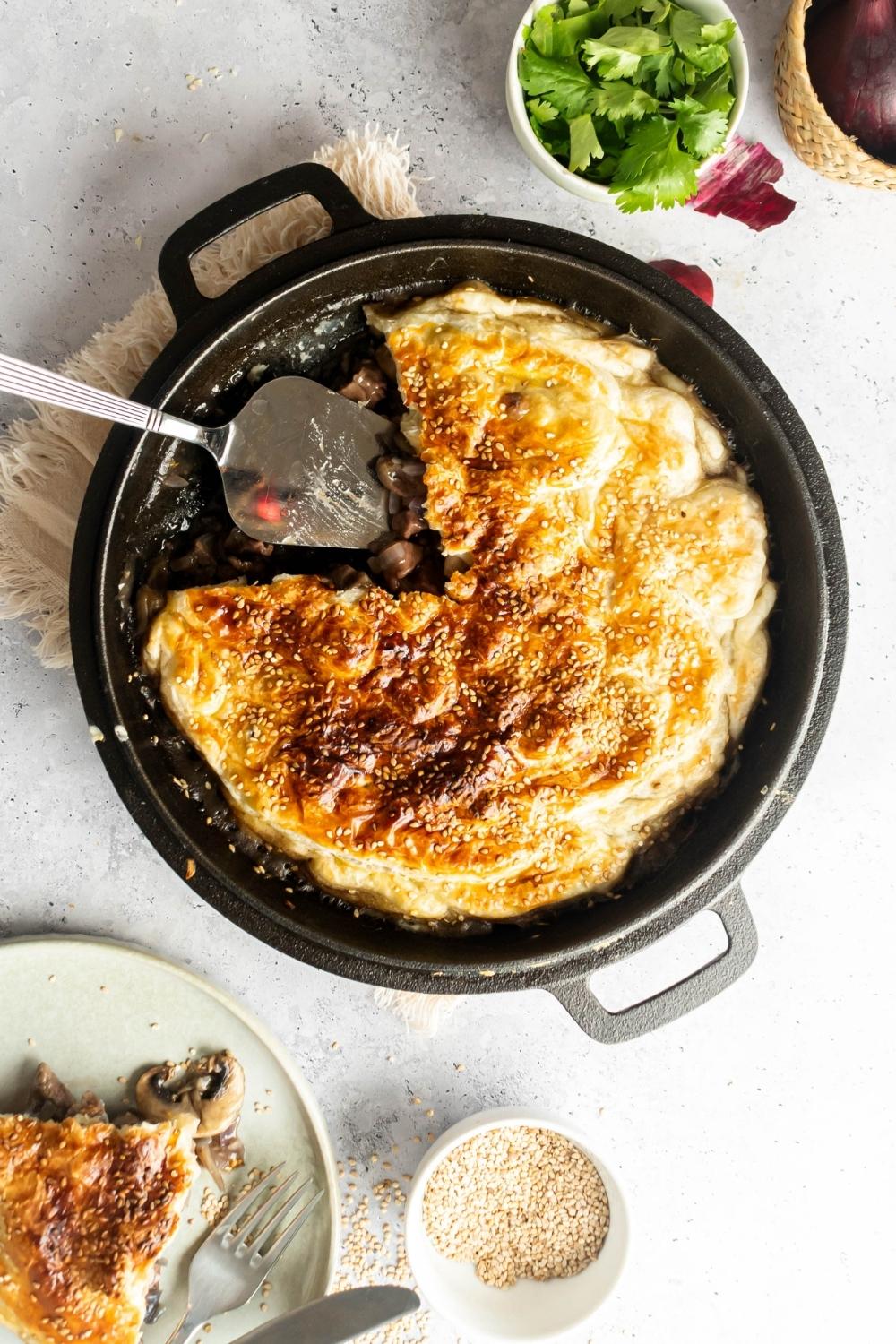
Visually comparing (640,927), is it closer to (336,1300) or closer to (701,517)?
(701,517)

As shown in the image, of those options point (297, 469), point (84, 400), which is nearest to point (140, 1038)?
point (297, 469)

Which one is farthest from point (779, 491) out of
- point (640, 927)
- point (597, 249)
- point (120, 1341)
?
point (120, 1341)

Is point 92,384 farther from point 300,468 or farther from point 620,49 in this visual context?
point 620,49

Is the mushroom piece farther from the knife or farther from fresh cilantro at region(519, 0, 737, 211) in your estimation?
fresh cilantro at region(519, 0, 737, 211)

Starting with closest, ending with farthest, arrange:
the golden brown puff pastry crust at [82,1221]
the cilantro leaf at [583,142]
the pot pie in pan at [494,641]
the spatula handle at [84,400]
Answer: the spatula handle at [84,400] → the pot pie in pan at [494,641] → the cilantro leaf at [583,142] → the golden brown puff pastry crust at [82,1221]

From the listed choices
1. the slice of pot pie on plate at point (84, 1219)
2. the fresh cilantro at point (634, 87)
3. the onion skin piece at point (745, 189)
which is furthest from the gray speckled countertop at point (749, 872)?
the slice of pot pie on plate at point (84, 1219)

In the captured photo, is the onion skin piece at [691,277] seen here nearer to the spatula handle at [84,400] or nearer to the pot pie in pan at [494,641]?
the pot pie in pan at [494,641]
